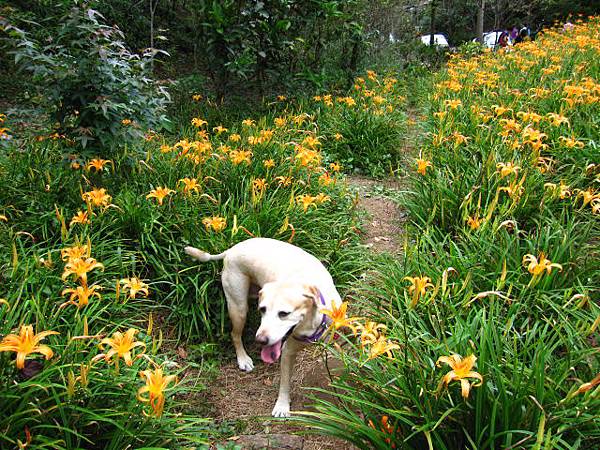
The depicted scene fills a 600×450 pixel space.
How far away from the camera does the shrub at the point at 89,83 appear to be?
3355mm

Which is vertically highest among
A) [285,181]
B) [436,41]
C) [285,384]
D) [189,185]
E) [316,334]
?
[436,41]

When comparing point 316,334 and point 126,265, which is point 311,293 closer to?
point 316,334

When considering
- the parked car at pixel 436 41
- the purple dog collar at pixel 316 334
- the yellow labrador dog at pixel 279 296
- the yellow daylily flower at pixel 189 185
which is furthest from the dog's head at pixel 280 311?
the parked car at pixel 436 41

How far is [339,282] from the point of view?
11.5ft

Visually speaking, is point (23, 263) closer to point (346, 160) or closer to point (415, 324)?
point (415, 324)

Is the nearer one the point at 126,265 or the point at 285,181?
the point at 126,265

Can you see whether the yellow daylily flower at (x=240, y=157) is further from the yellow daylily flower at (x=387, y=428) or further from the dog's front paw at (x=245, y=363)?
the yellow daylily flower at (x=387, y=428)

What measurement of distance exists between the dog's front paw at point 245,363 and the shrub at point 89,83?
2.01 m

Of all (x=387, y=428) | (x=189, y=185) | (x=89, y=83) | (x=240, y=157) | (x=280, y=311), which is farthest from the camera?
(x=240, y=157)

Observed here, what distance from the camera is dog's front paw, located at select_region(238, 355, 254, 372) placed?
2.96m

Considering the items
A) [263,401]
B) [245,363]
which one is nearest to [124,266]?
[245,363]

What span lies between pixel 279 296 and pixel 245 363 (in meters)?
1.00

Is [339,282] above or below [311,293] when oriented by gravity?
below

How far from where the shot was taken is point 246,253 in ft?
9.15
